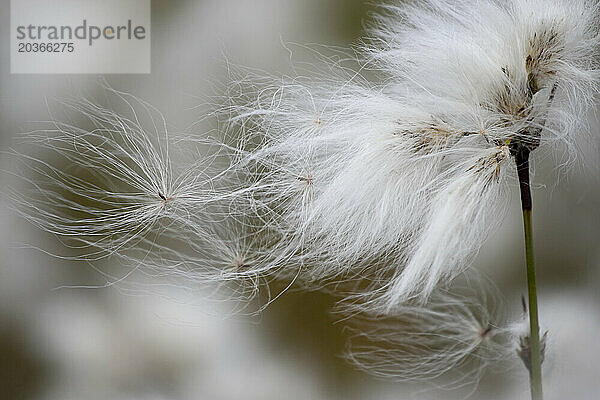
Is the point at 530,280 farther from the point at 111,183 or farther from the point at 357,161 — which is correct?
the point at 111,183

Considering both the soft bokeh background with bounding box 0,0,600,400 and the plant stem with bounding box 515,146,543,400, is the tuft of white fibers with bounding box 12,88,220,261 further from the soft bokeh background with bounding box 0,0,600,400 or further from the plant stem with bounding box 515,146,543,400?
the plant stem with bounding box 515,146,543,400

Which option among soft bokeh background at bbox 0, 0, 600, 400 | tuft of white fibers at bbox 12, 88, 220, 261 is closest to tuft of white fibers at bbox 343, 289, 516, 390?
soft bokeh background at bbox 0, 0, 600, 400

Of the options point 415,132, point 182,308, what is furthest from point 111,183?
point 415,132

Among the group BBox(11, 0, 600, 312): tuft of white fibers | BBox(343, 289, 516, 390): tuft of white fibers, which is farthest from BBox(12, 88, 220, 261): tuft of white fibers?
BBox(343, 289, 516, 390): tuft of white fibers

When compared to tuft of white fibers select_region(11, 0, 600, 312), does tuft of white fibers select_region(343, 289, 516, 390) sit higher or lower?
lower

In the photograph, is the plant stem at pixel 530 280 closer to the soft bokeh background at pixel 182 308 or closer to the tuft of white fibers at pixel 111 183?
the soft bokeh background at pixel 182 308

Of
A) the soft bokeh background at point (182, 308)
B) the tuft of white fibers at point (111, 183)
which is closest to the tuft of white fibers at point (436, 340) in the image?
the soft bokeh background at point (182, 308)
